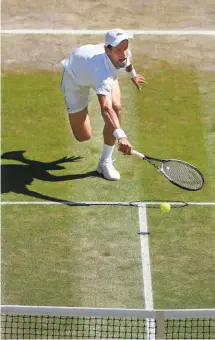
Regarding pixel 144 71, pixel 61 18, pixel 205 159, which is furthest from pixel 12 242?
pixel 61 18

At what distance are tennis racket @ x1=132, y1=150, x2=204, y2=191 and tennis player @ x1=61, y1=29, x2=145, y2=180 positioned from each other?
827 millimetres

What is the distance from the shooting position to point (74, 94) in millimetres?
19578

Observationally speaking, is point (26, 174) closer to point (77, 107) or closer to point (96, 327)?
point (77, 107)

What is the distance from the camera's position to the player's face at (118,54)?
724 inches

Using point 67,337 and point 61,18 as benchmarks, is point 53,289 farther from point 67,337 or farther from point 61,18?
point 61,18

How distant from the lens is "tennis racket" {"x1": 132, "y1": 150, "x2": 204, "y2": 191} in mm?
18141

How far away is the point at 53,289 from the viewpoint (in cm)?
1689

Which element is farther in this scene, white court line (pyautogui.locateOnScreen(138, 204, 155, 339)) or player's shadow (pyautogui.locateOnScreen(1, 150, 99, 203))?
player's shadow (pyautogui.locateOnScreen(1, 150, 99, 203))

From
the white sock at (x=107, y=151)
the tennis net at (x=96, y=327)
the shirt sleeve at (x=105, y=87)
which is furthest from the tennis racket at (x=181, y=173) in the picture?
the tennis net at (x=96, y=327)

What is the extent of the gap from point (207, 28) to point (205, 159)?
186 inches

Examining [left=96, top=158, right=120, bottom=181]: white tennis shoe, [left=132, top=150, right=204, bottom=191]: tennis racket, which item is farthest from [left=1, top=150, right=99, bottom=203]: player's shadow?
[left=132, top=150, right=204, bottom=191]: tennis racket

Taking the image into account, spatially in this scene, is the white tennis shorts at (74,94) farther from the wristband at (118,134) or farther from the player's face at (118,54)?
the wristband at (118,134)

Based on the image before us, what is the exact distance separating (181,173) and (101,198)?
56.7 inches

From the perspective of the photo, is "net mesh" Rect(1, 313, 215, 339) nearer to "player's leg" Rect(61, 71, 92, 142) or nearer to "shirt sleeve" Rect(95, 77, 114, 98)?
"shirt sleeve" Rect(95, 77, 114, 98)
